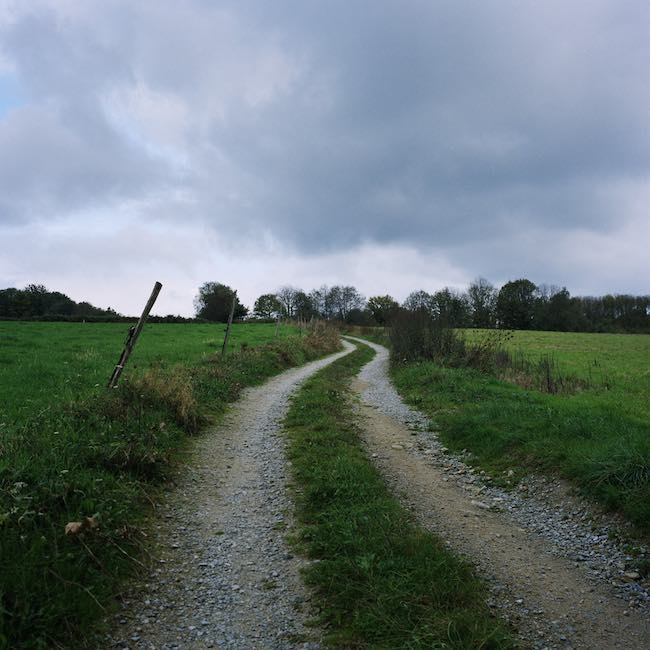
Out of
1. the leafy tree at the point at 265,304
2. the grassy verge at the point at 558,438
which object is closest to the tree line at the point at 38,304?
the leafy tree at the point at 265,304

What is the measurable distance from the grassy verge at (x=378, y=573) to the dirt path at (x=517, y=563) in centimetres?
40

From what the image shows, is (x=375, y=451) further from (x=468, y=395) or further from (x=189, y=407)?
(x=468, y=395)

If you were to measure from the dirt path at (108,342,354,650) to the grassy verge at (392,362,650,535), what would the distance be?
433cm

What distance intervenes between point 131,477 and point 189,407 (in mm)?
3472

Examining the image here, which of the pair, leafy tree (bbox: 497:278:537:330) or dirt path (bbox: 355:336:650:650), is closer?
dirt path (bbox: 355:336:650:650)

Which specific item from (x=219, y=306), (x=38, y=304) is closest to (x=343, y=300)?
(x=219, y=306)

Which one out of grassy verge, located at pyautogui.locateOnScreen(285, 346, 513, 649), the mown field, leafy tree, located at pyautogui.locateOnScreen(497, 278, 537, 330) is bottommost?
grassy verge, located at pyautogui.locateOnScreen(285, 346, 513, 649)

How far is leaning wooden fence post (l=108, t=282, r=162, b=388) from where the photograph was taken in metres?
9.56

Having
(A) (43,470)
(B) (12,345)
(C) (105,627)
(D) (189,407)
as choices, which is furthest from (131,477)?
(B) (12,345)

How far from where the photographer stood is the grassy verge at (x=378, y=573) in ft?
10.9

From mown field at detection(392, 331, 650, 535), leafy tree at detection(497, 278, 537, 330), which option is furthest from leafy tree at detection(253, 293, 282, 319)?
mown field at detection(392, 331, 650, 535)

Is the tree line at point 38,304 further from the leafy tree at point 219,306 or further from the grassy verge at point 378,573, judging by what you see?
the grassy verge at point 378,573

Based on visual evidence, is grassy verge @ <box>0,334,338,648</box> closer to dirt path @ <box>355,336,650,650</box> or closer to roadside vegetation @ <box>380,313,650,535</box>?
dirt path @ <box>355,336,650,650</box>

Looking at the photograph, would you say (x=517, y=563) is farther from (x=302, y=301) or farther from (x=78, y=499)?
(x=302, y=301)
